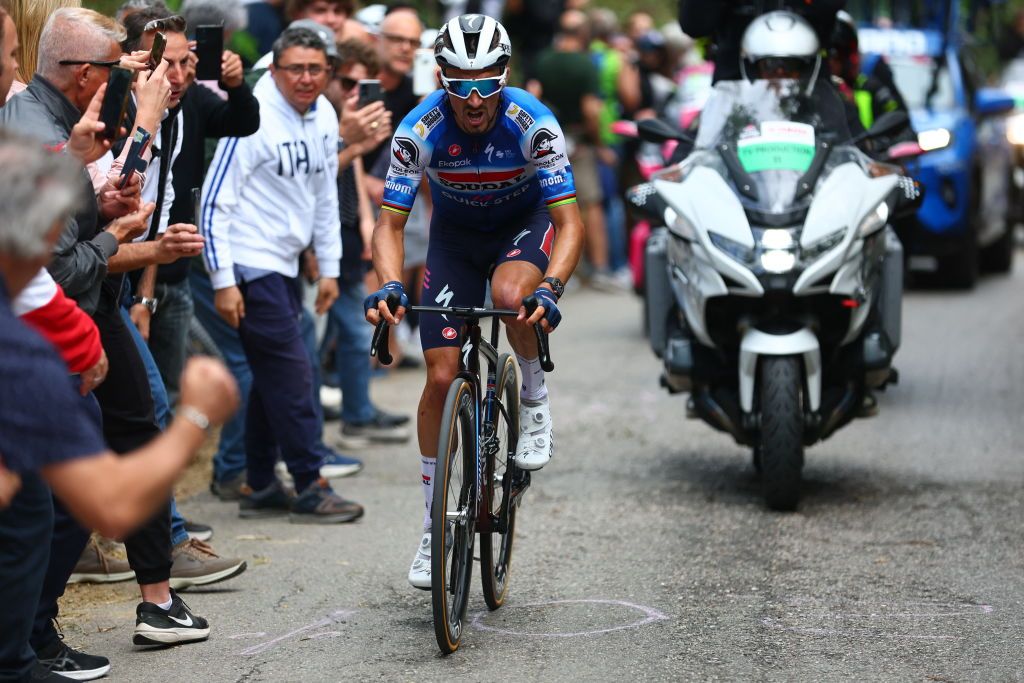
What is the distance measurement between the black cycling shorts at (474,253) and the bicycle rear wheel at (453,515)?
561 mm

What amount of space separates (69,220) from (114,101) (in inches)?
25.7

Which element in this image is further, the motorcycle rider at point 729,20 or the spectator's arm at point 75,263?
the motorcycle rider at point 729,20

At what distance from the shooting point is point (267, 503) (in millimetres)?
7844

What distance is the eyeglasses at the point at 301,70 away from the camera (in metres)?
7.46

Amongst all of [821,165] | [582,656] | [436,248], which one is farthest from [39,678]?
[821,165]

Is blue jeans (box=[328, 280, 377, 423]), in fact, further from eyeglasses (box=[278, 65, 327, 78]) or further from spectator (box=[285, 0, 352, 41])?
eyeglasses (box=[278, 65, 327, 78])

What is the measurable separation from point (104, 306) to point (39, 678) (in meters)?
1.28

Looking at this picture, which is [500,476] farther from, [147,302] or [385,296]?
[147,302]

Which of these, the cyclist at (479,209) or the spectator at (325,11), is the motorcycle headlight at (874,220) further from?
the spectator at (325,11)

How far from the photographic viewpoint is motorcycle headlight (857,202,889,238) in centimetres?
740

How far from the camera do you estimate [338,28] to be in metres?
9.61

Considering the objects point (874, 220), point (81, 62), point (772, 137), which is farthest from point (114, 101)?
point (874, 220)

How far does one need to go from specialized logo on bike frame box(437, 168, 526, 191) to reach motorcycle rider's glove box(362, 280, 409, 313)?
0.65m

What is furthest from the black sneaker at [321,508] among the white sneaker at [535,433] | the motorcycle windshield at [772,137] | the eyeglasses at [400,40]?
the eyeglasses at [400,40]
